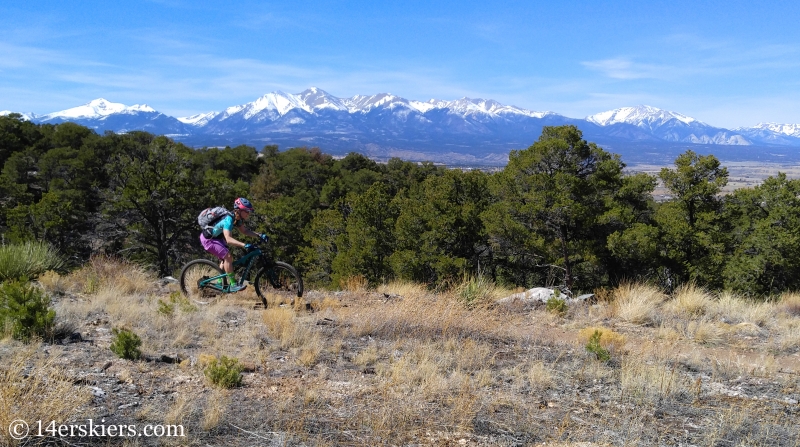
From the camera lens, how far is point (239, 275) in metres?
7.55

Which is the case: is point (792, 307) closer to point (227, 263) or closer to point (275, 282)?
point (275, 282)

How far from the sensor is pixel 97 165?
38.8 m

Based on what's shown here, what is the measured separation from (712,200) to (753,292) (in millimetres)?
4169

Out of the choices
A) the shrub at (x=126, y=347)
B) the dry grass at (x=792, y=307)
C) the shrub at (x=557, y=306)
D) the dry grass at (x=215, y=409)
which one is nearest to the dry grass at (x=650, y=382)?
the shrub at (x=557, y=306)

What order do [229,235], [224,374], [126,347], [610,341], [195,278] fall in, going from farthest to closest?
[195,278]
[229,235]
[610,341]
[126,347]
[224,374]

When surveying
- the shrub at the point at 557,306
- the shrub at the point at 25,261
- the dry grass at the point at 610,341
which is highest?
the shrub at the point at 25,261

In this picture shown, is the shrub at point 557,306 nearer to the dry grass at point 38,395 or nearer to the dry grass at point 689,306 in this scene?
the dry grass at point 689,306

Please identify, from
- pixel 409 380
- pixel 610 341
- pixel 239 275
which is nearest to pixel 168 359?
pixel 409 380

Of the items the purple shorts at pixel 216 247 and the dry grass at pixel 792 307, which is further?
the dry grass at pixel 792 307

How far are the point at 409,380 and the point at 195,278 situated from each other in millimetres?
4988

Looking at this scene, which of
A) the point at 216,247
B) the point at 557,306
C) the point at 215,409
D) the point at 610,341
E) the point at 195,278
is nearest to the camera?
the point at 215,409

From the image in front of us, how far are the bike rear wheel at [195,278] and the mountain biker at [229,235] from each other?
1.51ft

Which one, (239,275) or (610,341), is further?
(239,275)

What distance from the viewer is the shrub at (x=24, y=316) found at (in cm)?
490
